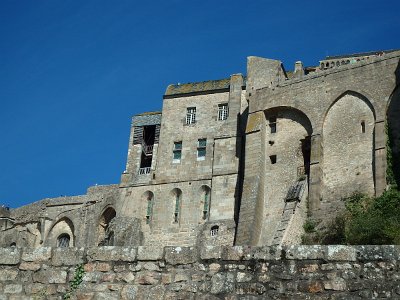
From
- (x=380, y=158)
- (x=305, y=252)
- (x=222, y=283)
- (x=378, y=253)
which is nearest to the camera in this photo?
(x=378, y=253)

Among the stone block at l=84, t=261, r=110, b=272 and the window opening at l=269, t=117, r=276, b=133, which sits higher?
the window opening at l=269, t=117, r=276, b=133

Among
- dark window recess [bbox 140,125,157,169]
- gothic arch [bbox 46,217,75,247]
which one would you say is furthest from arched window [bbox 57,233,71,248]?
dark window recess [bbox 140,125,157,169]

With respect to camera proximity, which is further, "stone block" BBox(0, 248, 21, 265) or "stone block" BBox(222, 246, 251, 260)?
"stone block" BBox(0, 248, 21, 265)

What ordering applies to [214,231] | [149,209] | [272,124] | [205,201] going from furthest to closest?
[149,209]
[205,201]
[214,231]
[272,124]

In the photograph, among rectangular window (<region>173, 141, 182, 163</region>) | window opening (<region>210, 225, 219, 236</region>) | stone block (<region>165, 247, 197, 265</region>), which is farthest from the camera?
rectangular window (<region>173, 141, 182, 163</region>)

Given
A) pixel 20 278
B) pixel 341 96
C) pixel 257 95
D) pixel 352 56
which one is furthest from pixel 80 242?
pixel 20 278

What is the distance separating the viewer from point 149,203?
42.8 metres

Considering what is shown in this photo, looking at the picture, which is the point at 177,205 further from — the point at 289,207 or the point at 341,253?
the point at 341,253

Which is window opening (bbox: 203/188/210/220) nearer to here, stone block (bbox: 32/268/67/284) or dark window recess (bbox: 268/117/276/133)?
dark window recess (bbox: 268/117/276/133)

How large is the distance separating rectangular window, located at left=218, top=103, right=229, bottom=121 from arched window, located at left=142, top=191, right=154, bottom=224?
248 inches

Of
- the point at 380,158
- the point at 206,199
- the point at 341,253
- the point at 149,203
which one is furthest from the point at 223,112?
the point at 341,253

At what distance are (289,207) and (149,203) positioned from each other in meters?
11.8

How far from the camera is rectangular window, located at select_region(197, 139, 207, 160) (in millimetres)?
42875

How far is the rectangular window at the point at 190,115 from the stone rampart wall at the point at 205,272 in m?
35.1
